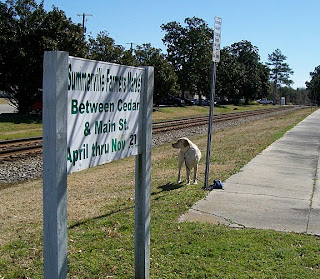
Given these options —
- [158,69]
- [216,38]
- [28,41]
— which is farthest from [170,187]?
[158,69]

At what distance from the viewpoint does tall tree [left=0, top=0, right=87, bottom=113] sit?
24.5 meters

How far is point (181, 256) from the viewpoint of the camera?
4.65 meters

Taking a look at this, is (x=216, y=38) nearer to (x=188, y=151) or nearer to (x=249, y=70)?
(x=188, y=151)

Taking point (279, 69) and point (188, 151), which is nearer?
point (188, 151)

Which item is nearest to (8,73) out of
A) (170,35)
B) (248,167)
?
(248,167)

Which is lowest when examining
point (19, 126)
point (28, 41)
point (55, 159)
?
point (19, 126)

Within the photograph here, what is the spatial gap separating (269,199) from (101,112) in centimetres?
437

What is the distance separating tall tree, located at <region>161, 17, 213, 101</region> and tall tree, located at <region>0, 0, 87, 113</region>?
32.4 meters

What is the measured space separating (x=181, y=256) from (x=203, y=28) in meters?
57.4

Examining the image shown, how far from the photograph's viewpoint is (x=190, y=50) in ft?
193

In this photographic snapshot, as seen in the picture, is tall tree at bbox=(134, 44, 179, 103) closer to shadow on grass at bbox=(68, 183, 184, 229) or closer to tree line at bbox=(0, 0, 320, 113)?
tree line at bbox=(0, 0, 320, 113)

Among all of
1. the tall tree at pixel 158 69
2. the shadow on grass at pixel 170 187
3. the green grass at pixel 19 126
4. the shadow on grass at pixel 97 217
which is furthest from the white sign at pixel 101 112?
the tall tree at pixel 158 69

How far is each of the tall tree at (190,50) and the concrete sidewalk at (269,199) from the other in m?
47.6

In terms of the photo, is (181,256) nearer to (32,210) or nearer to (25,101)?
(32,210)
